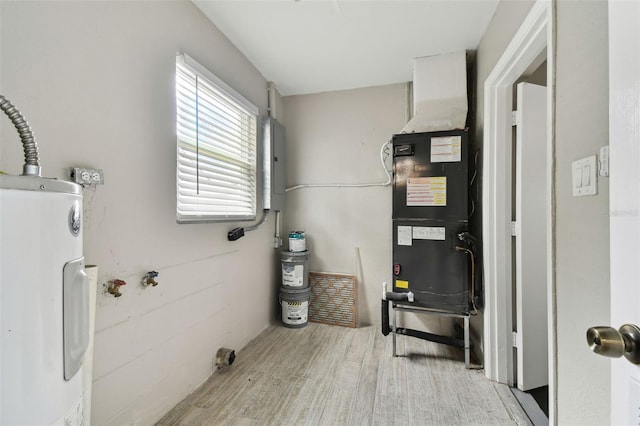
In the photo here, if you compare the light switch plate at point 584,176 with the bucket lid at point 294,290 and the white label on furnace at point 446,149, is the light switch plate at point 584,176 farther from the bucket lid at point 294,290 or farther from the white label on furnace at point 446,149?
the bucket lid at point 294,290

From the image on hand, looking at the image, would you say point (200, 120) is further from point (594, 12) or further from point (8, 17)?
point (594, 12)

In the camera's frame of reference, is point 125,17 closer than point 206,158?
Yes

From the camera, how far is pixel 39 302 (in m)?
0.58

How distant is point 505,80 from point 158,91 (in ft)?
7.16

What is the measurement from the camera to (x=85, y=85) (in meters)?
1.11

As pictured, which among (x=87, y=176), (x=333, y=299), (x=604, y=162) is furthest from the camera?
(x=333, y=299)

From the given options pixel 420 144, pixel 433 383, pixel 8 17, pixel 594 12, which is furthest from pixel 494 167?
pixel 8 17

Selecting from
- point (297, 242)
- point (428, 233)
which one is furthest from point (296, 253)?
point (428, 233)

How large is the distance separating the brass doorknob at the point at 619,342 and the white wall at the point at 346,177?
230 cm

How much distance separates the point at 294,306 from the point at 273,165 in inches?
58.7

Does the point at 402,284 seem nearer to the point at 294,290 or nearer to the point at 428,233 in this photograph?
the point at 428,233

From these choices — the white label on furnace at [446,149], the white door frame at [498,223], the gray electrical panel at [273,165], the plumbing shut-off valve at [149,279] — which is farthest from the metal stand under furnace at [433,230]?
the plumbing shut-off valve at [149,279]

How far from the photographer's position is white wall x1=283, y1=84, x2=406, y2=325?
2.80 m

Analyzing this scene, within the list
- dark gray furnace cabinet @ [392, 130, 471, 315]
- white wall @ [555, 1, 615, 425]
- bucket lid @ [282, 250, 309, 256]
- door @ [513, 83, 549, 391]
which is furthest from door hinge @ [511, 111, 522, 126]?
bucket lid @ [282, 250, 309, 256]
